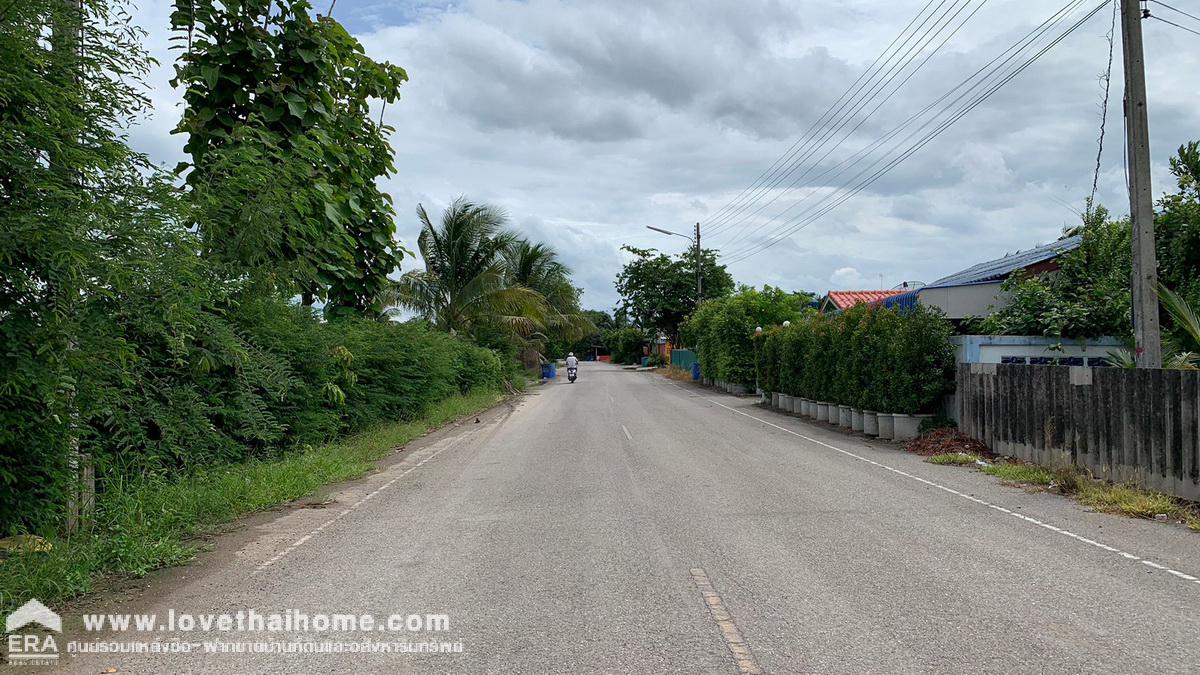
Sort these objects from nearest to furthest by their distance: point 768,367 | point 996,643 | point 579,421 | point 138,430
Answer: point 996,643
point 138,430
point 579,421
point 768,367

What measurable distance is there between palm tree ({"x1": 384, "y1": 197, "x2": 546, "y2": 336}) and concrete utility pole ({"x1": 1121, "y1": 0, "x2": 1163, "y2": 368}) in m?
19.7

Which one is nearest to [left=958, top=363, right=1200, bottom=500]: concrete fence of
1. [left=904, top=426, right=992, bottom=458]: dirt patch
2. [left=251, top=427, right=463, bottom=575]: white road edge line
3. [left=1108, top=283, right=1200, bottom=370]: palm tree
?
[left=904, top=426, right=992, bottom=458]: dirt patch

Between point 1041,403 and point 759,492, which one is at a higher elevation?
point 1041,403

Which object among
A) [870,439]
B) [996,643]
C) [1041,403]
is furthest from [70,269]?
[870,439]

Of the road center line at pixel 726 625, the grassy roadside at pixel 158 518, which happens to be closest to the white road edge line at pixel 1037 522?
the road center line at pixel 726 625

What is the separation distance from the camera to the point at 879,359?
18.7 m

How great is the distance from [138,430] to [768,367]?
2425 centimetres

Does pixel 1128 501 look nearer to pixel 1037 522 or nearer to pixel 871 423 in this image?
pixel 1037 522

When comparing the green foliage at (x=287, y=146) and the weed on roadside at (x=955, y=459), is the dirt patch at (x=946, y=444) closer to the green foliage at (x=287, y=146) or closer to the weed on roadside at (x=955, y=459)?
the weed on roadside at (x=955, y=459)

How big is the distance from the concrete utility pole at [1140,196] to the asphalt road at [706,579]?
293cm

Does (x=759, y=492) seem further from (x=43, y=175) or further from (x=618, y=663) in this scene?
(x=43, y=175)

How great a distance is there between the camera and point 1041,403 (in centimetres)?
1309

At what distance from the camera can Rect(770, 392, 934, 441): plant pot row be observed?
58.5 ft

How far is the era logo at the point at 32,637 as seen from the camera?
4832 millimetres
